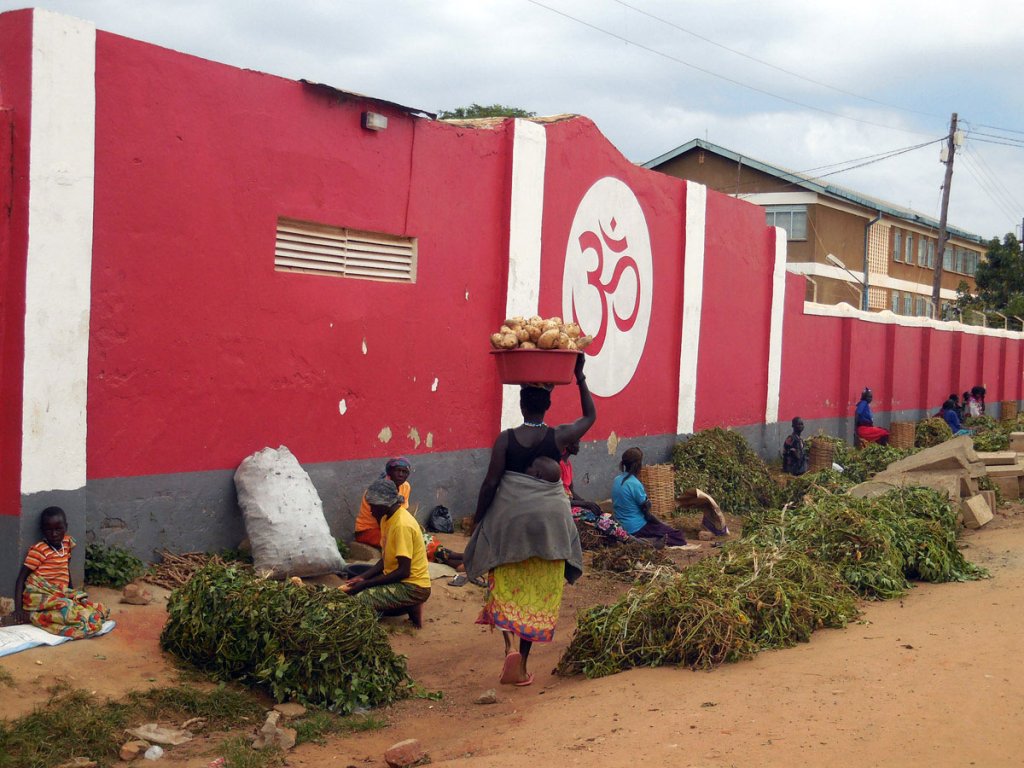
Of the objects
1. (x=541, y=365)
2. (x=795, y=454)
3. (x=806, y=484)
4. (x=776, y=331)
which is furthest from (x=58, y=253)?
(x=776, y=331)

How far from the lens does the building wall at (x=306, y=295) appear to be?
6750 mm

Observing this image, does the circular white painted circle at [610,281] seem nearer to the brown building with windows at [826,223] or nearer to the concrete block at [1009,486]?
the concrete block at [1009,486]

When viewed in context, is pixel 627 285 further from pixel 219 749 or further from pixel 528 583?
pixel 219 749

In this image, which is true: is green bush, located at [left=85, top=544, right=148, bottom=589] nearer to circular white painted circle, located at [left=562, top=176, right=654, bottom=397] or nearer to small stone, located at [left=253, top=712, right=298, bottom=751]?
small stone, located at [left=253, top=712, right=298, bottom=751]

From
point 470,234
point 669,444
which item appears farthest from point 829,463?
point 470,234

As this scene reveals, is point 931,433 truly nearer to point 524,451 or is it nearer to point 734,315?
point 734,315

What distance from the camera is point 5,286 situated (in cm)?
620

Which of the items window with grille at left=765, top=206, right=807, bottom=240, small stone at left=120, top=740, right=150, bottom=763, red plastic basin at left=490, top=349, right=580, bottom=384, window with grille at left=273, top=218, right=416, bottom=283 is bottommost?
small stone at left=120, top=740, right=150, bottom=763

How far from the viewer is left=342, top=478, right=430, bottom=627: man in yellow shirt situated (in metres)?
6.75

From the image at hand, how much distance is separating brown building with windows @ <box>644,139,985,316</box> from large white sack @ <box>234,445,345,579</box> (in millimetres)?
24034

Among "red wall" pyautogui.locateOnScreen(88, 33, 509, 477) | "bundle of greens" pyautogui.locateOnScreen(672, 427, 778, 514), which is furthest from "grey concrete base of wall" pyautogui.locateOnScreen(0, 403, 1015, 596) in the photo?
"bundle of greens" pyautogui.locateOnScreen(672, 427, 778, 514)

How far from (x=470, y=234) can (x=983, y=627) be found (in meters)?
5.96

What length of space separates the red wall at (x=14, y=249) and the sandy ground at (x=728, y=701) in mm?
1069

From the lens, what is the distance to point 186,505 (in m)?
7.40
